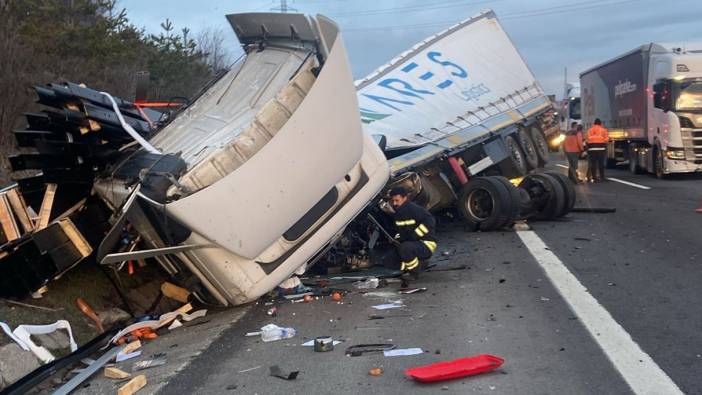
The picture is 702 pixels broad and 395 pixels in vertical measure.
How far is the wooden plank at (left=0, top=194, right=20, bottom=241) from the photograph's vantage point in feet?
20.8

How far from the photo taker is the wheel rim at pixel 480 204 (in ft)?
34.8

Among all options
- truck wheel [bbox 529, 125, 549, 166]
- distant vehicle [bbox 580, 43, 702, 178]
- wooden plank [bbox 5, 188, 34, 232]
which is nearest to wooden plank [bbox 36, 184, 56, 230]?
wooden plank [bbox 5, 188, 34, 232]

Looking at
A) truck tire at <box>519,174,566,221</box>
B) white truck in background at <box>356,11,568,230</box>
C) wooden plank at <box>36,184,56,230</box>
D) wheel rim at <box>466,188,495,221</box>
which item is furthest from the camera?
truck tire at <box>519,174,566,221</box>

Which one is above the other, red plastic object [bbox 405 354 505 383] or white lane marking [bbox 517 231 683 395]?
red plastic object [bbox 405 354 505 383]

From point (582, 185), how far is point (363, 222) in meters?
11.4

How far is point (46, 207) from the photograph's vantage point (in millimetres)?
6410

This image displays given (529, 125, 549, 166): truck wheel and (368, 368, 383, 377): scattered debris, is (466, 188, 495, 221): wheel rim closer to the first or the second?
(529, 125, 549, 166): truck wheel

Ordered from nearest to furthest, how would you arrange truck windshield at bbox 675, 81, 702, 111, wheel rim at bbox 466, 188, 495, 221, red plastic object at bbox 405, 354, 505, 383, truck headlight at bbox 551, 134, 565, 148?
1. red plastic object at bbox 405, 354, 505, 383
2. wheel rim at bbox 466, 188, 495, 221
3. truck headlight at bbox 551, 134, 565, 148
4. truck windshield at bbox 675, 81, 702, 111

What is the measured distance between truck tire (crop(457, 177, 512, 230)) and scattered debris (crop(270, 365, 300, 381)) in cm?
618

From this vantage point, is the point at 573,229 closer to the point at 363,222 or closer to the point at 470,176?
the point at 470,176

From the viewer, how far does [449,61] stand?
14.7 meters

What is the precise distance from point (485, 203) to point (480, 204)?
0.09 m

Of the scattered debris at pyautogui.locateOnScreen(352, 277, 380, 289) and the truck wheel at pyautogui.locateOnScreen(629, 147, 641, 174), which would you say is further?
the truck wheel at pyautogui.locateOnScreen(629, 147, 641, 174)

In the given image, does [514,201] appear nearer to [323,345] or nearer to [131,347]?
[323,345]
